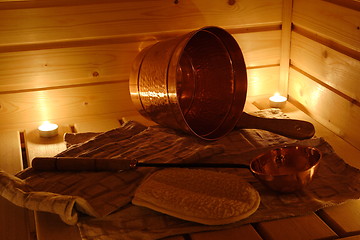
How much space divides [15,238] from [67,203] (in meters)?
0.15

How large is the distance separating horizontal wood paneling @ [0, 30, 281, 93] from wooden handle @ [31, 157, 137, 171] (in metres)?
0.43

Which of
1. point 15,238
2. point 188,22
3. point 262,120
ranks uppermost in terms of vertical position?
point 188,22

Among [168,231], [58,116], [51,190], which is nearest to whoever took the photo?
[168,231]

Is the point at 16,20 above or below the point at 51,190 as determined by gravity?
above

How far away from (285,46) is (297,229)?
0.89 meters

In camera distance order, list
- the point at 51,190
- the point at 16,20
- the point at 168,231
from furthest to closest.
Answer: the point at 16,20
the point at 51,190
the point at 168,231

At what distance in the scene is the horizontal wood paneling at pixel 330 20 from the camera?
1.52 metres

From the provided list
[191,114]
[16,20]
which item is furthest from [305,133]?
[16,20]

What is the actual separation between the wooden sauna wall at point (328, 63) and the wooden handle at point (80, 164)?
0.64 meters

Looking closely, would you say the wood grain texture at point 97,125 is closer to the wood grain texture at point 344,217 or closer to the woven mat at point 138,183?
the woven mat at point 138,183

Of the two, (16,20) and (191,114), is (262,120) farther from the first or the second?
(16,20)

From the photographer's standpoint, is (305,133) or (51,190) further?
(305,133)

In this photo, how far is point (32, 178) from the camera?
1.35 meters

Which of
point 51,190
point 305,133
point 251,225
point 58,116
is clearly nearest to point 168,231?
point 251,225
